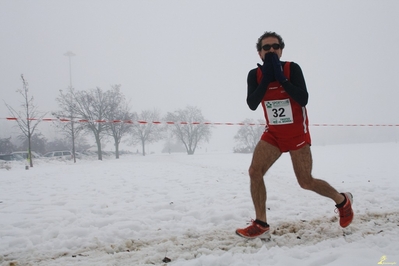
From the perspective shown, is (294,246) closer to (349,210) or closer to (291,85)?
(349,210)

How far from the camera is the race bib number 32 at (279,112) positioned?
2648 millimetres

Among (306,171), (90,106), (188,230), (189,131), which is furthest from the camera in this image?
(189,131)

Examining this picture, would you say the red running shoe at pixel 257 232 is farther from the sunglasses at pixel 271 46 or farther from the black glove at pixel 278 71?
the sunglasses at pixel 271 46

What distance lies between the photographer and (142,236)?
9.91 feet

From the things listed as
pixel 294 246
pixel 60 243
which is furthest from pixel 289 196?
pixel 60 243

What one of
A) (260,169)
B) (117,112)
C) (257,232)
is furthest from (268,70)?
(117,112)

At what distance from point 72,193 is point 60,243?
3136mm

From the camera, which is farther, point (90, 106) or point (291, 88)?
point (90, 106)

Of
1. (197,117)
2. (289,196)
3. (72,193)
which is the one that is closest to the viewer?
(289,196)

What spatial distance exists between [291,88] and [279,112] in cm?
30

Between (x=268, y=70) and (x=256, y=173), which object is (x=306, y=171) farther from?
(x=268, y=70)

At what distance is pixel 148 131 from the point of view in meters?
47.6

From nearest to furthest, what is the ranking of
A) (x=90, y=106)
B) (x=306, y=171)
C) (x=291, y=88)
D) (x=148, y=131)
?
(x=291, y=88)
(x=306, y=171)
(x=90, y=106)
(x=148, y=131)

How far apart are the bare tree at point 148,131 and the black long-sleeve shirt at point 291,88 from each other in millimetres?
44913
